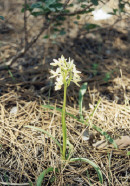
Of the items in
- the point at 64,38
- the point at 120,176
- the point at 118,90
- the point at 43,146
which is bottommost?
the point at 120,176

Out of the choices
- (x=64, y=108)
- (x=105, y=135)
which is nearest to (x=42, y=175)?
(x=64, y=108)

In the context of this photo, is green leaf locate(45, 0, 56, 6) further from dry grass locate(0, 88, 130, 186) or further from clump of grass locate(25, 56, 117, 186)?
dry grass locate(0, 88, 130, 186)

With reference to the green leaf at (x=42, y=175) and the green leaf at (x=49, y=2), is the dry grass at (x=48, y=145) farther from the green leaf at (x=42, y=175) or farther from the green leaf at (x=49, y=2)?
the green leaf at (x=49, y=2)

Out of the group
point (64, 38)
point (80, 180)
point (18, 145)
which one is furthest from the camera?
point (64, 38)

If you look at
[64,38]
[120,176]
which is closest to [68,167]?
[120,176]

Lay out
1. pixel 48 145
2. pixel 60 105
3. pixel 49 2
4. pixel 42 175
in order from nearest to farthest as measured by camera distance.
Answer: pixel 42 175, pixel 48 145, pixel 49 2, pixel 60 105

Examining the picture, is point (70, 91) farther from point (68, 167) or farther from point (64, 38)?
point (64, 38)

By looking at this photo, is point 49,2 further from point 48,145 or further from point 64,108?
point 48,145

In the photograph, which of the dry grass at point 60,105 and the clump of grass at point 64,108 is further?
the dry grass at point 60,105

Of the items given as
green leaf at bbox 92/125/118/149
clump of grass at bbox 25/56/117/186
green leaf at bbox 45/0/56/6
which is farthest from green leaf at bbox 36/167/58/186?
green leaf at bbox 45/0/56/6

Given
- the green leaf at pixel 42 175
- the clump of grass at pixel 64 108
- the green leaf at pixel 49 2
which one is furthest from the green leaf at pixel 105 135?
the green leaf at pixel 49 2

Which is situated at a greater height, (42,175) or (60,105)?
(60,105)
